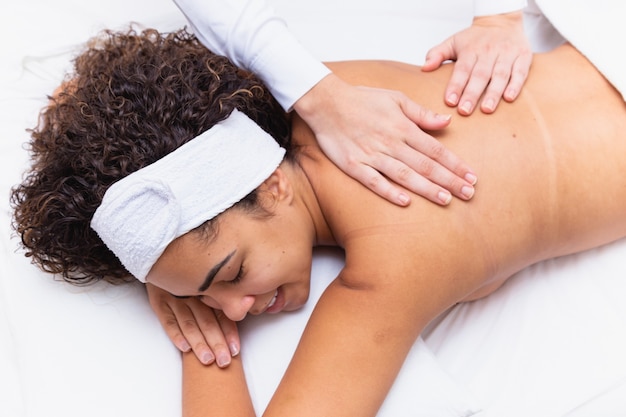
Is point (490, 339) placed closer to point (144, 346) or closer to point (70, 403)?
point (144, 346)

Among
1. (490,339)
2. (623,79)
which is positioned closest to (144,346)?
(490,339)

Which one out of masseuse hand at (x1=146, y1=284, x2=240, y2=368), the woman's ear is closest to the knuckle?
the woman's ear

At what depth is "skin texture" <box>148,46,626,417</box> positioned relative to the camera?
1166mm

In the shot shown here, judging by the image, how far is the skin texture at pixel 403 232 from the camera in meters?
1.17

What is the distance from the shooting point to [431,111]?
49.5 inches

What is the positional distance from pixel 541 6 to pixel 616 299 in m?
0.59

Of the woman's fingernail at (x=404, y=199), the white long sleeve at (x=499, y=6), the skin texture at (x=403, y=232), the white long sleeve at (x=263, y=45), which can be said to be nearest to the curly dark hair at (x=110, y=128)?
the white long sleeve at (x=263, y=45)

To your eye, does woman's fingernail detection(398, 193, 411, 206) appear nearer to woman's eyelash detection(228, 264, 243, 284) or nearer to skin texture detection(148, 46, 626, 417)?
skin texture detection(148, 46, 626, 417)

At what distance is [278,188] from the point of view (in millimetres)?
1246

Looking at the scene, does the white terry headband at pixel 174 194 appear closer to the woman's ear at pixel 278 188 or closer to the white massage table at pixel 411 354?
the woman's ear at pixel 278 188

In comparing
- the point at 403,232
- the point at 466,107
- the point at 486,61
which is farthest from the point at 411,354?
the point at 486,61

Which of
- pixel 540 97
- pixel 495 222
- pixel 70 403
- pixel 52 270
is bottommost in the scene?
pixel 70 403

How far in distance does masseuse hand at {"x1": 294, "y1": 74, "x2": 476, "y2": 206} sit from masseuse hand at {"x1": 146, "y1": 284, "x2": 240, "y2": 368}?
364 millimetres

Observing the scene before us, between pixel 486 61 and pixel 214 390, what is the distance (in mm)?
768
